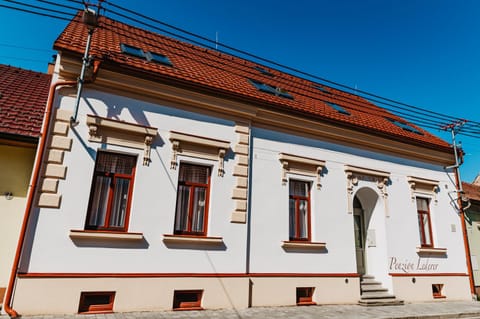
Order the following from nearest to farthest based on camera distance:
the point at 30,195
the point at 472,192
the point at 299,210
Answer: the point at 30,195, the point at 299,210, the point at 472,192

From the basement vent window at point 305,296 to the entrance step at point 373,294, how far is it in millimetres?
1648

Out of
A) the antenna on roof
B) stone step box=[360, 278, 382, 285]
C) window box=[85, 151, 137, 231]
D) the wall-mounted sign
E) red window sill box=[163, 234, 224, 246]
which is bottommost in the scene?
stone step box=[360, 278, 382, 285]

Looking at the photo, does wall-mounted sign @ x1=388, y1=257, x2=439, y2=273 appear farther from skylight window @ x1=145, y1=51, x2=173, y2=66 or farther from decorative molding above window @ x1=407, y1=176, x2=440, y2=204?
skylight window @ x1=145, y1=51, x2=173, y2=66

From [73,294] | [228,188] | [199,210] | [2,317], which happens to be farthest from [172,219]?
[2,317]

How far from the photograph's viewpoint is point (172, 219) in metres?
7.82

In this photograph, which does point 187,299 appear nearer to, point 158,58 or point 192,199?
point 192,199

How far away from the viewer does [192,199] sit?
833 centimetres

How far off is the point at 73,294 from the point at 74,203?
1874 millimetres

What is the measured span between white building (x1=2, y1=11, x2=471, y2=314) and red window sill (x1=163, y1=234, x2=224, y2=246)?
29mm

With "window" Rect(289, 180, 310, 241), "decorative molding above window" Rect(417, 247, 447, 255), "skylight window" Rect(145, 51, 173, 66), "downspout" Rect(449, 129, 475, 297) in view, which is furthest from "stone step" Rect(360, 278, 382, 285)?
"skylight window" Rect(145, 51, 173, 66)

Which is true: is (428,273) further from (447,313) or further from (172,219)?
→ (172,219)

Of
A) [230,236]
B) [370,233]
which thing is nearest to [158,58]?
[230,236]

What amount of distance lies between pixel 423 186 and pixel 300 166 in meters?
5.87

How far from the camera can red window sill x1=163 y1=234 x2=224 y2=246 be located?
24.8 ft
